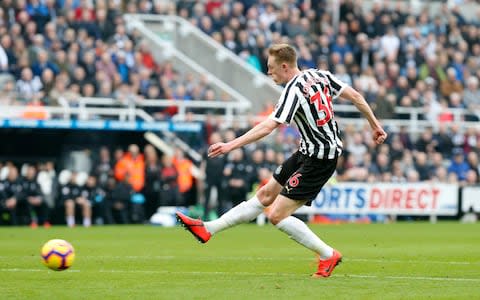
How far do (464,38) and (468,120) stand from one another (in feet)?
12.9

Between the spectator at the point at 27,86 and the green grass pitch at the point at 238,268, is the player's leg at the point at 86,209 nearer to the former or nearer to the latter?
the spectator at the point at 27,86

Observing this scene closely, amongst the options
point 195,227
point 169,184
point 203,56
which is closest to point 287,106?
point 195,227

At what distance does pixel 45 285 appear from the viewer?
1109cm

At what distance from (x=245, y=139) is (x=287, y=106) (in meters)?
0.65

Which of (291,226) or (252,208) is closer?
(291,226)

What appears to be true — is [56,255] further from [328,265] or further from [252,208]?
[328,265]

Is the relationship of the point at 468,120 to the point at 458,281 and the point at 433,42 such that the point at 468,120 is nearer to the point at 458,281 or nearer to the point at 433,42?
the point at 433,42

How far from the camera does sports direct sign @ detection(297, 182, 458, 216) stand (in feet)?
87.4

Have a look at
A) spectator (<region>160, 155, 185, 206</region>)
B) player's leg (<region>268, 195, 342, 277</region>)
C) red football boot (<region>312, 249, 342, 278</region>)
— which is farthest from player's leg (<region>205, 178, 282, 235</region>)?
spectator (<region>160, 155, 185, 206</region>)

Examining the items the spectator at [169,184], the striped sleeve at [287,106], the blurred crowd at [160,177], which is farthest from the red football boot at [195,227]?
the spectator at [169,184]

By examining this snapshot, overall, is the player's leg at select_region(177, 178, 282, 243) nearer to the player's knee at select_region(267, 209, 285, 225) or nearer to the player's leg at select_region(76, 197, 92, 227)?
the player's knee at select_region(267, 209, 285, 225)

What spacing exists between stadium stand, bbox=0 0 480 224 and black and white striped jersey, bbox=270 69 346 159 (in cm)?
1371

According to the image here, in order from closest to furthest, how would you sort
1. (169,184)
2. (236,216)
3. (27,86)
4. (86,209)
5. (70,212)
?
(236,216) → (70,212) → (86,209) → (27,86) → (169,184)

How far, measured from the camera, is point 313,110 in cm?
1183
